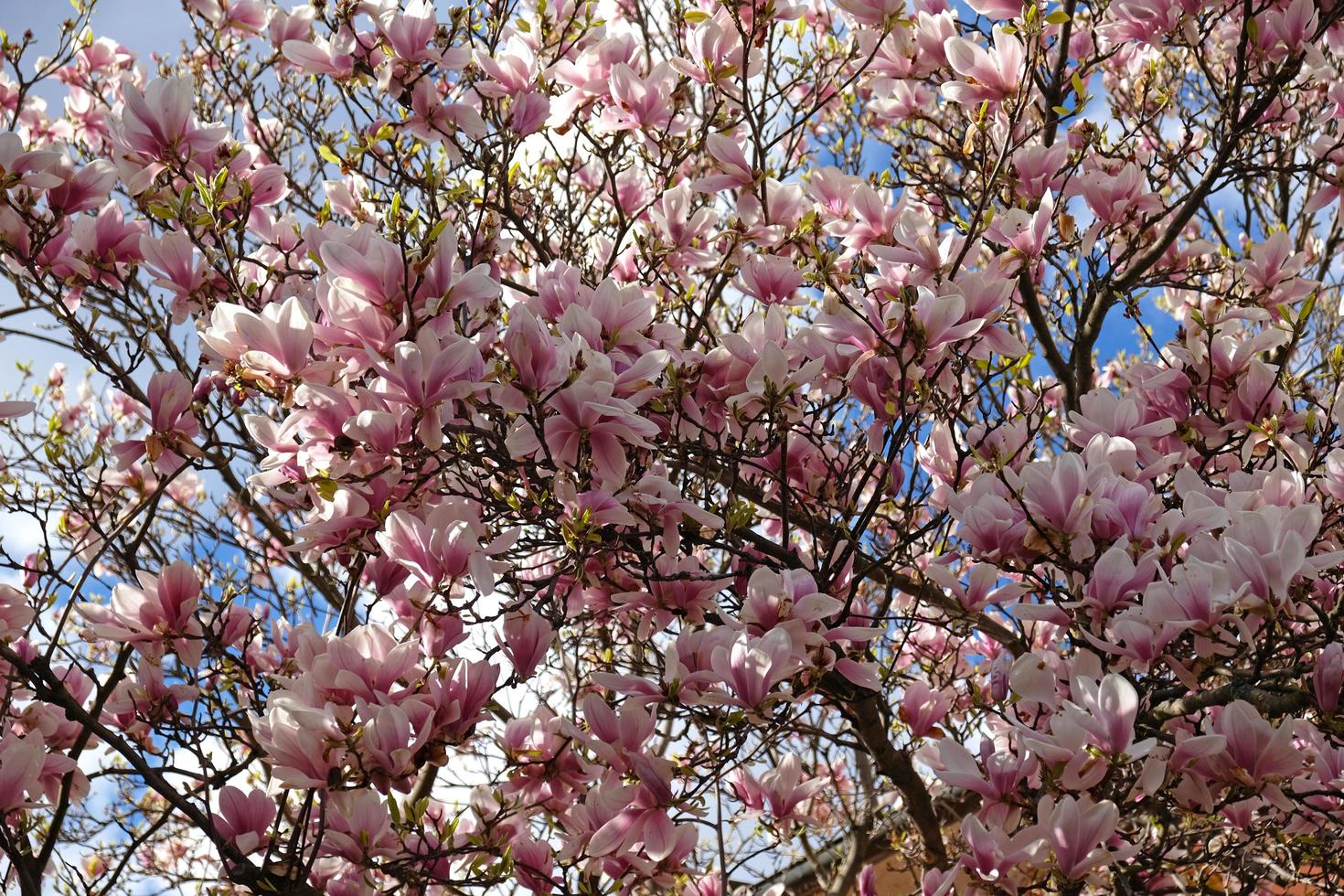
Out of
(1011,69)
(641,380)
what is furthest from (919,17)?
(641,380)

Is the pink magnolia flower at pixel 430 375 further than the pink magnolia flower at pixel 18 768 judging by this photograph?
No

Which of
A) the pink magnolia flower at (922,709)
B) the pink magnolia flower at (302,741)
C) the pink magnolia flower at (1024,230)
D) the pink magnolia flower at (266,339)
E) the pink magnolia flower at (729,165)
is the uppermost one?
the pink magnolia flower at (729,165)

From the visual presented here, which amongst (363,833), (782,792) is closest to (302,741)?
(363,833)

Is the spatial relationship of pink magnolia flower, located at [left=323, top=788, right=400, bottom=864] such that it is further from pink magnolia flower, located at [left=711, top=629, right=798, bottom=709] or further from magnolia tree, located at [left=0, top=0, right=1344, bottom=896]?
pink magnolia flower, located at [left=711, top=629, right=798, bottom=709]

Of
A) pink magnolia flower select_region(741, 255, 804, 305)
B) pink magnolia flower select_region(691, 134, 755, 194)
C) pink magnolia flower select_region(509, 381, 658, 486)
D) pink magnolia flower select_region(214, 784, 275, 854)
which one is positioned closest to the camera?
pink magnolia flower select_region(509, 381, 658, 486)

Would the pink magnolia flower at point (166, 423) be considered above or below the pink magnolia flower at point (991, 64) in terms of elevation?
below

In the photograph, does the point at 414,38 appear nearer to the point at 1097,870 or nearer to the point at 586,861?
the point at 586,861

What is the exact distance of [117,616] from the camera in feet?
6.94

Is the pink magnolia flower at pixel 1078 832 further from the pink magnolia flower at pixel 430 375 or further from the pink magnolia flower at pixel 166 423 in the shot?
the pink magnolia flower at pixel 166 423

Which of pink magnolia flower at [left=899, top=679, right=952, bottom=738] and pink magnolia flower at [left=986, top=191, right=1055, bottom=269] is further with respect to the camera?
pink magnolia flower at [left=899, top=679, right=952, bottom=738]

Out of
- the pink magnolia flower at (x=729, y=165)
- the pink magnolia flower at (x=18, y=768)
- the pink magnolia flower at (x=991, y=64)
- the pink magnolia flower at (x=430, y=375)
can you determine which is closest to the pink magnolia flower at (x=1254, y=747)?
the pink magnolia flower at (x=430, y=375)

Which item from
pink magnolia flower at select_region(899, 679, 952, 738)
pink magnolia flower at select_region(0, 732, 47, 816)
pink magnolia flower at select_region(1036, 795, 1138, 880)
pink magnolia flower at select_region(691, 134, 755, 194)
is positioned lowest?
pink magnolia flower at select_region(1036, 795, 1138, 880)

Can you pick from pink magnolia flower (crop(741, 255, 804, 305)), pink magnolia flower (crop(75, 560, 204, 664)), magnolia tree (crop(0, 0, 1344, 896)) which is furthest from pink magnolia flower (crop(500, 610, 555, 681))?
pink magnolia flower (crop(741, 255, 804, 305))

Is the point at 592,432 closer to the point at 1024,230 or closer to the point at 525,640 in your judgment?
the point at 525,640
